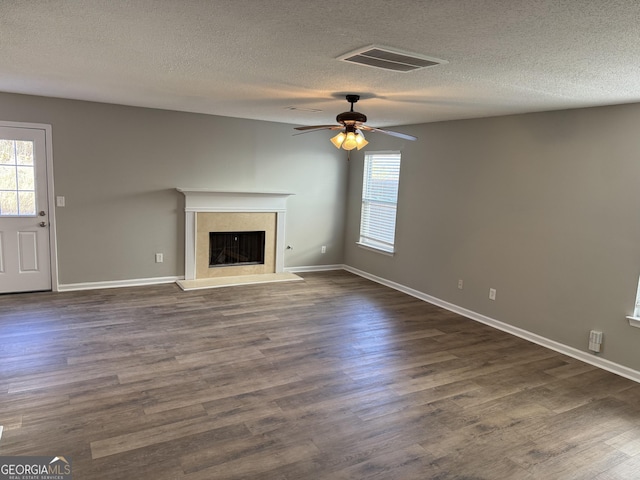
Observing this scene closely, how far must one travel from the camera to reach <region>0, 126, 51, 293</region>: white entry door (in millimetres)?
5039

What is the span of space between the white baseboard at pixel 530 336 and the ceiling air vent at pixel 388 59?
3.09 meters

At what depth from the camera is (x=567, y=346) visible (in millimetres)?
4230

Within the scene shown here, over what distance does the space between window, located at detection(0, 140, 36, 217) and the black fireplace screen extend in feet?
7.30

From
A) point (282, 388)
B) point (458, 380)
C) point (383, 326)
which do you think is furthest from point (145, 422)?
point (383, 326)

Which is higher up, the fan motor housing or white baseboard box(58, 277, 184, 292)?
the fan motor housing

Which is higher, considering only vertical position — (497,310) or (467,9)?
Result: (467,9)

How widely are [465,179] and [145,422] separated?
13.8ft

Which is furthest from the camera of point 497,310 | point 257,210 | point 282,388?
point 257,210

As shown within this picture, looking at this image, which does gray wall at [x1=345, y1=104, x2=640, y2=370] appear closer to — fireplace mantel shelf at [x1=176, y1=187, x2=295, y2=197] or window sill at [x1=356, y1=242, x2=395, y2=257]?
window sill at [x1=356, y1=242, x2=395, y2=257]

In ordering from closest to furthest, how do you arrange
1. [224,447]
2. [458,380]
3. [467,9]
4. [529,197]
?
[467,9], [224,447], [458,380], [529,197]

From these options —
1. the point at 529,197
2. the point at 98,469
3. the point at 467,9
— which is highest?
the point at 467,9

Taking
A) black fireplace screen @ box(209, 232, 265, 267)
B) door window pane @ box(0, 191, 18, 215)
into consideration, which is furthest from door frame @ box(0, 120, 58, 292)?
black fireplace screen @ box(209, 232, 265, 267)

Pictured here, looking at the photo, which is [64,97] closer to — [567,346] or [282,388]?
[282,388]

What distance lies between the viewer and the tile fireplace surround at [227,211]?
6.02 meters
